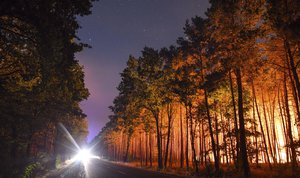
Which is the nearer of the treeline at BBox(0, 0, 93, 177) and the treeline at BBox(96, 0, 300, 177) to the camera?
the treeline at BBox(0, 0, 93, 177)

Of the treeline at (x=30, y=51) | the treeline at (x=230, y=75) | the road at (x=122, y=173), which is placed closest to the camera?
the treeline at (x=30, y=51)

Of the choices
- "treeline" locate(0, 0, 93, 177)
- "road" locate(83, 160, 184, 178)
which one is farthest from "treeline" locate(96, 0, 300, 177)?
"treeline" locate(0, 0, 93, 177)

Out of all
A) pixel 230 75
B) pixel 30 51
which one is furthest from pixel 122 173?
pixel 30 51

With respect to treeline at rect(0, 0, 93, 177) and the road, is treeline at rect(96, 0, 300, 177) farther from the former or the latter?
treeline at rect(0, 0, 93, 177)

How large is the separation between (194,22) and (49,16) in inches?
702

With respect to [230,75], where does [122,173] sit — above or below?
below

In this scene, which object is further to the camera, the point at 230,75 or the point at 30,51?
the point at 230,75

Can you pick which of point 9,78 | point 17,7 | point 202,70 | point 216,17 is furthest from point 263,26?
point 9,78

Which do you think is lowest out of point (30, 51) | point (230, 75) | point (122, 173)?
point (122, 173)

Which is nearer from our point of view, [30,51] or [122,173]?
[30,51]

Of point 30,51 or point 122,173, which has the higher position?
point 30,51

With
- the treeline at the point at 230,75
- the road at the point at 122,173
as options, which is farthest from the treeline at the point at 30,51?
the treeline at the point at 230,75

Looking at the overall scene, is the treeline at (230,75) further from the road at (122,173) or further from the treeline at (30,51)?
the treeline at (30,51)

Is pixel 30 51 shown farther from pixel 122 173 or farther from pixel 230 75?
pixel 230 75
